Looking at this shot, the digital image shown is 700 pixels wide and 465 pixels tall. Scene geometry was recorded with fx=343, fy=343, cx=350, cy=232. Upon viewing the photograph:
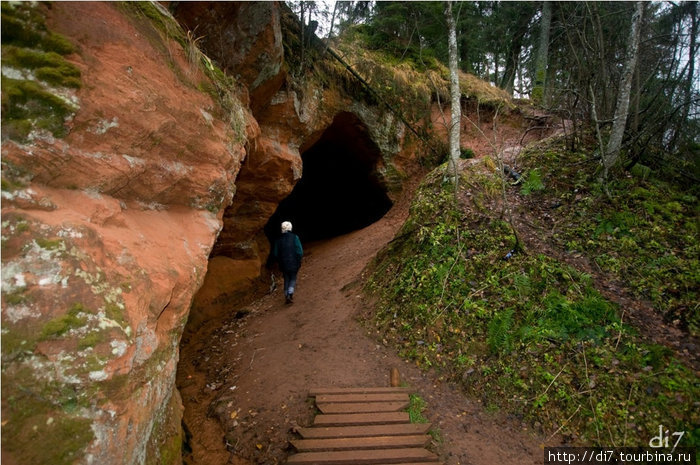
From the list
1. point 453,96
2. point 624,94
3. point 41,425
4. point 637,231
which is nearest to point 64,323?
point 41,425

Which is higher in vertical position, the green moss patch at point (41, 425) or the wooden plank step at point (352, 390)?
the green moss patch at point (41, 425)

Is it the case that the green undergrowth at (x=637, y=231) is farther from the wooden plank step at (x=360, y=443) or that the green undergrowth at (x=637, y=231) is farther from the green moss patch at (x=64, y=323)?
the green moss patch at (x=64, y=323)

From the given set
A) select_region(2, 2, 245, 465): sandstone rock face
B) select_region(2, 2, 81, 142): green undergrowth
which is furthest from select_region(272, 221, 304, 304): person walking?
select_region(2, 2, 81, 142): green undergrowth

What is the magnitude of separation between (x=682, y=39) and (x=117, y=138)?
11794 millimetres

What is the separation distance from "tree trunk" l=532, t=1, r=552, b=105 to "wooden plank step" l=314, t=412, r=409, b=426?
52.1 ft

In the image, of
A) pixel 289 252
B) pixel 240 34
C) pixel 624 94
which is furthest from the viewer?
pixel 289 252

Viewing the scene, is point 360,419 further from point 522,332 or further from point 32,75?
point 32,75

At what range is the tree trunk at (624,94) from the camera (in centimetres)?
682

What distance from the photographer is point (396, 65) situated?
13.8 metres

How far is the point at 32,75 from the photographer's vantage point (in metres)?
2.65

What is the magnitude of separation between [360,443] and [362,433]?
165 mm

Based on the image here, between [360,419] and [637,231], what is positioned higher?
[637,231]

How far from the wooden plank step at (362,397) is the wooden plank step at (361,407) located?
0.23 feet

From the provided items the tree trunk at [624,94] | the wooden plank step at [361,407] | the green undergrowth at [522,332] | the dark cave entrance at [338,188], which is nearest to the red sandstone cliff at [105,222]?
the wooden plank step at [361,407]
